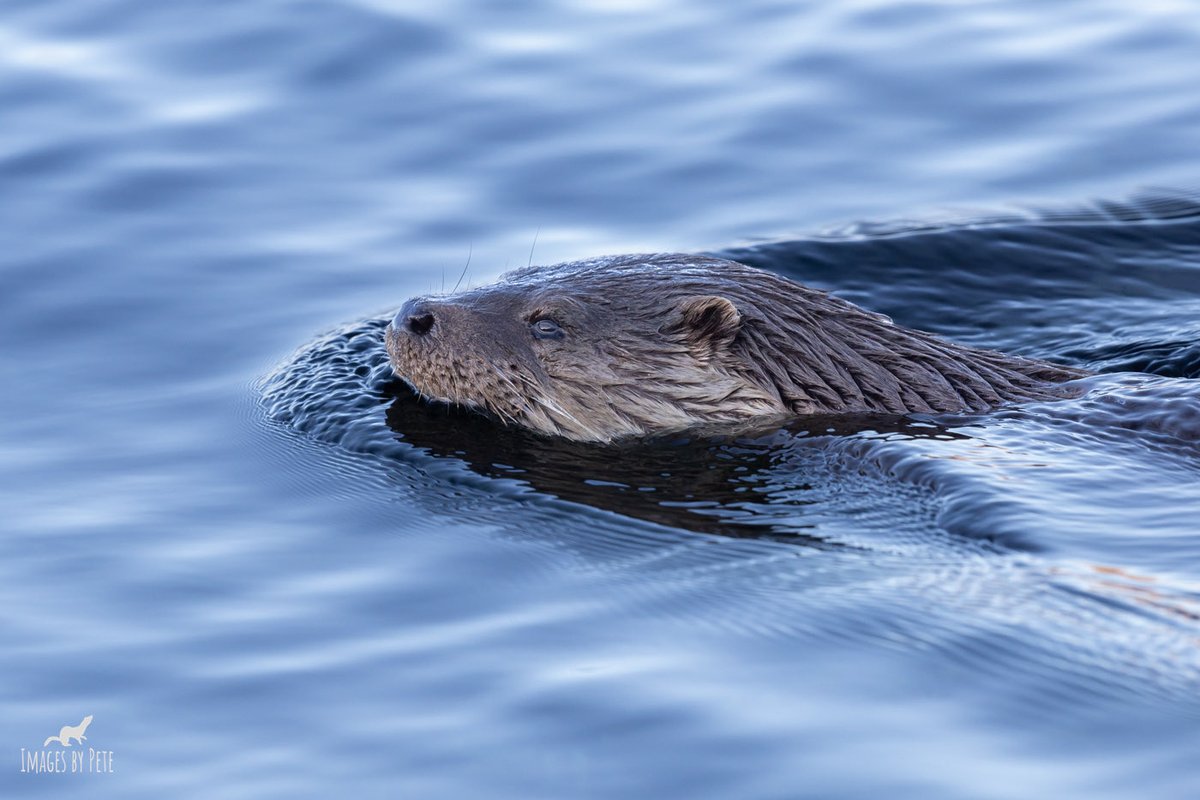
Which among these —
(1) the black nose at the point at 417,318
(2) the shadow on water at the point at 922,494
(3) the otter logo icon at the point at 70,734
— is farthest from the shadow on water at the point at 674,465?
(3) the otter logo icon at the point at 70,734

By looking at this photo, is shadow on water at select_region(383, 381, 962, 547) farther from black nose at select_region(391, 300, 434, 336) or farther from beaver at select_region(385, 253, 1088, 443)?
black nose at select_region(391, 300, 434, 336)

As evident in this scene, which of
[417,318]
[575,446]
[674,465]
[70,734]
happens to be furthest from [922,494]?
[70,734]

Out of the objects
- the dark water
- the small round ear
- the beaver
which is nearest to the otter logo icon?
the dark water

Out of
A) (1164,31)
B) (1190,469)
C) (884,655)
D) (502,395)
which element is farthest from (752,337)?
(1164,31)

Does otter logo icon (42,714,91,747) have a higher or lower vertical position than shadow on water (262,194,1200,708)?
lower

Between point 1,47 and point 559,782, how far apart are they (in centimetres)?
922

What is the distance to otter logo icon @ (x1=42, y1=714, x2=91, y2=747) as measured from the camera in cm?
496

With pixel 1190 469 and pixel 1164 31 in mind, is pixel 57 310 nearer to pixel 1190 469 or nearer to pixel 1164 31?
pixel 1190 469

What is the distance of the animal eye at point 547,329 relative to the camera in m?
7.26

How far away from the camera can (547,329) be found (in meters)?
7.27

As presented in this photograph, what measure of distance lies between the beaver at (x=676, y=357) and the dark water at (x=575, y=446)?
0.18m

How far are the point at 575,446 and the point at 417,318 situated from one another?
2.82ft

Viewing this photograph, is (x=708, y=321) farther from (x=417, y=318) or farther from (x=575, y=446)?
(x=417, y=318)

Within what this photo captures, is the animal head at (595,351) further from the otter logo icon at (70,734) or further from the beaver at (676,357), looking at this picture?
the otter logo icon at (70,734)
